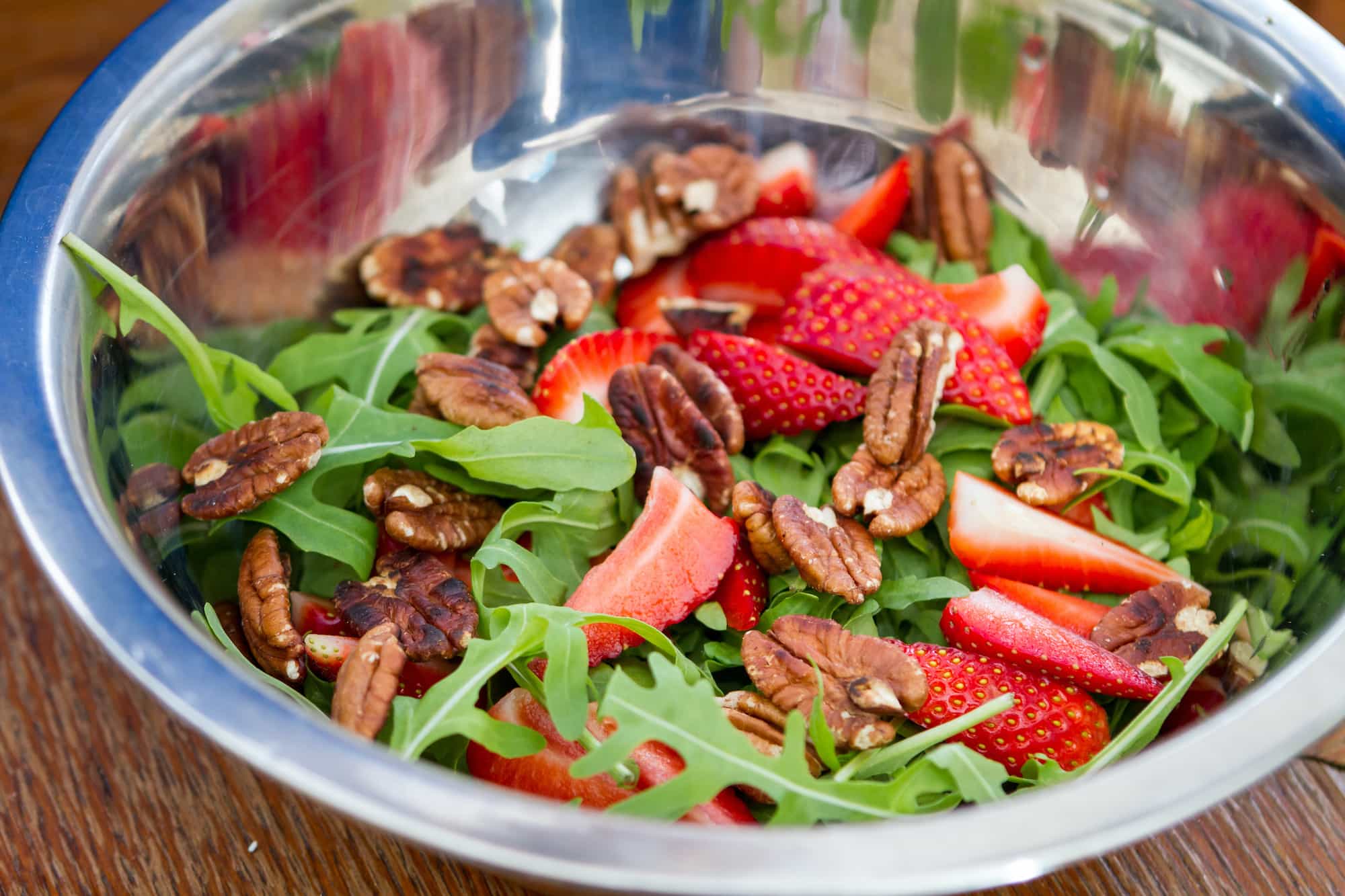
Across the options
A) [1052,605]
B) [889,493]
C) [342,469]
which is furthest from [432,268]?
[1052,605]

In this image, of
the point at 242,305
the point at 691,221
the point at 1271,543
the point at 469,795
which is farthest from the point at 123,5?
the point at 1271,543

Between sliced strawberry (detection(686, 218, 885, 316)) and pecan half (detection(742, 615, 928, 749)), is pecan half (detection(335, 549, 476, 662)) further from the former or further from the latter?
sliced strawberry (detection(686, 218, 885, 316))

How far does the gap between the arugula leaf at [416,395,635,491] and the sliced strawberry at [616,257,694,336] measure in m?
0.24

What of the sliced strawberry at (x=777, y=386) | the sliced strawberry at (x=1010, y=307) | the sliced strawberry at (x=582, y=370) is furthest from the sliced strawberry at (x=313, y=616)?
the sliced strawberry at (x=1010, y=307)

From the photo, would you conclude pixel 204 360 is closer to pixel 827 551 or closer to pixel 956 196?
pixel 827 551

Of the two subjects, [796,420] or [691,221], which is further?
[691,221]

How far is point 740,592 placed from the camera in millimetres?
765

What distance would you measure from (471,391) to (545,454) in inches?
3.8

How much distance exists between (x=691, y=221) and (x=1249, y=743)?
2.11 feet

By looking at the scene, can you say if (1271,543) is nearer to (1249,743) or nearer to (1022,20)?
(1249,743)

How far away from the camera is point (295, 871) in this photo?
74cm

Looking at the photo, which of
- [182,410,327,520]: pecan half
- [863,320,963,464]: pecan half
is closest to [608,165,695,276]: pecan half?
[863,320,963,464]: pecan half

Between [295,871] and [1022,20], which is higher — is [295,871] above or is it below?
below

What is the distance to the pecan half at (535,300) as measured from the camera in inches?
36.0
